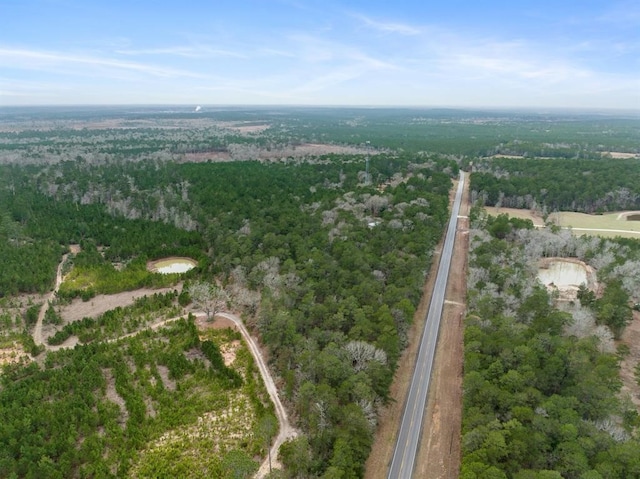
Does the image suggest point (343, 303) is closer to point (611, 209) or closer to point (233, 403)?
point (233, 403)

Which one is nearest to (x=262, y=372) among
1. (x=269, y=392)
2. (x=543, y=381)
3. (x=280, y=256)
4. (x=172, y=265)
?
(x=269, y=392)

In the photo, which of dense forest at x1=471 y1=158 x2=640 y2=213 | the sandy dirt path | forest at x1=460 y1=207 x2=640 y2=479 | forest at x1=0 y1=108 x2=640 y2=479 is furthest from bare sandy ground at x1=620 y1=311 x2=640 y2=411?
dense forest at x1=471 y1=158 x2=640 y2=213

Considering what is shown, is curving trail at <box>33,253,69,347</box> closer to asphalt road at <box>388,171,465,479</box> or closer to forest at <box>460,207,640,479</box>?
asphalt road at <box>388,171,465,479</box>

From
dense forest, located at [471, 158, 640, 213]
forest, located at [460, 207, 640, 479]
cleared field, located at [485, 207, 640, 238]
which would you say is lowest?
forest, located at [460, 207, 640, 479]

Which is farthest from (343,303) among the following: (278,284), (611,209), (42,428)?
(611,209)

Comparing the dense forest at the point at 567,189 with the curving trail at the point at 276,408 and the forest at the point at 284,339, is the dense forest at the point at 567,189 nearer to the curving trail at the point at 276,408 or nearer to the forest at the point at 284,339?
the forest at the point at 284,339
